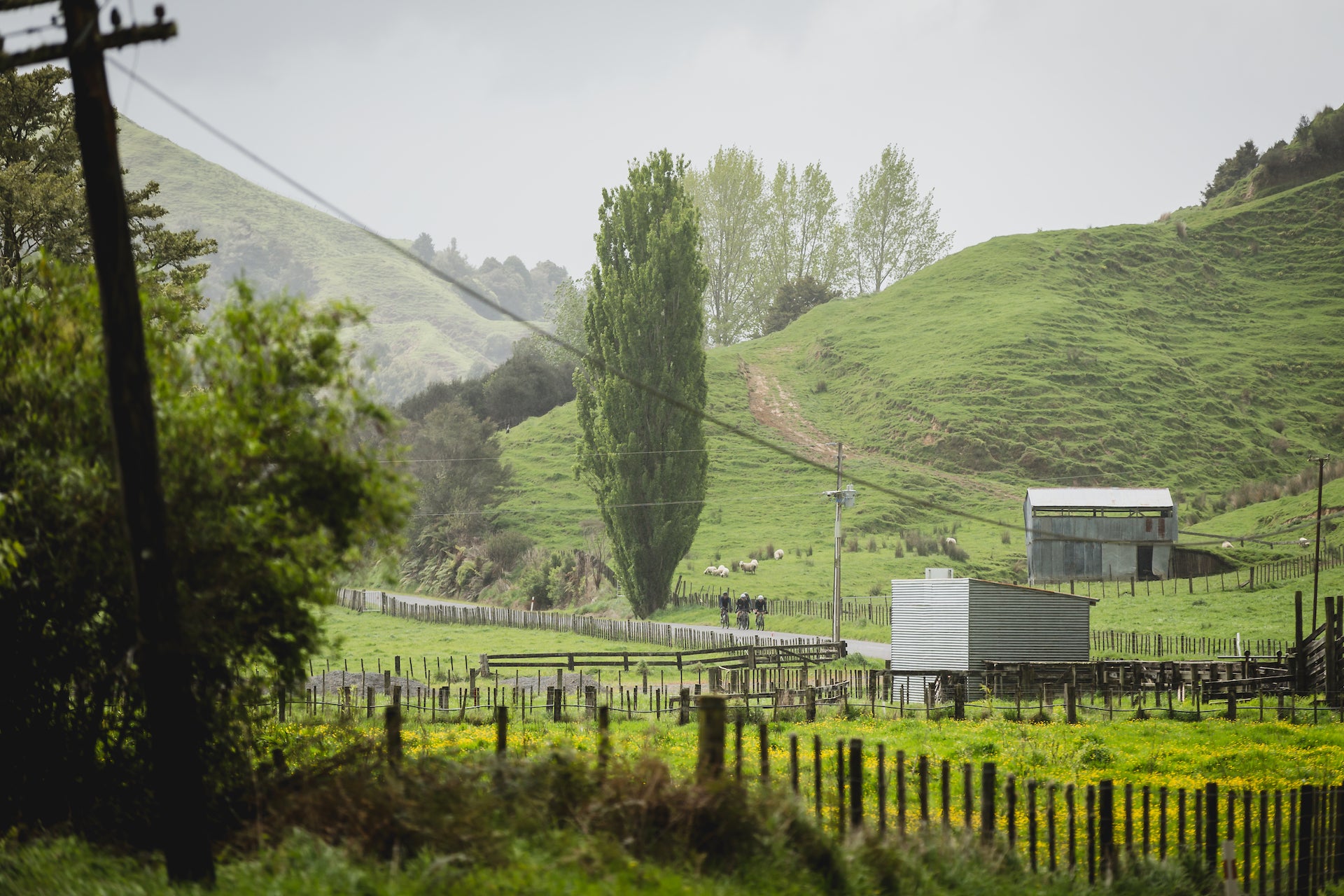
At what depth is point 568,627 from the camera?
46.8 m

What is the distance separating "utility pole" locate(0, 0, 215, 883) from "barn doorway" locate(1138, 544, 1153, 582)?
5413 cm

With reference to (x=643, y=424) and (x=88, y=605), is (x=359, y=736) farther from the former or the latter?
(x=643, y=424)

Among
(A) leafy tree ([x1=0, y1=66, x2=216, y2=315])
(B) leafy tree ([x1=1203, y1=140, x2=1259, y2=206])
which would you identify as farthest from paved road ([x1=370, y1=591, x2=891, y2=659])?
(B) leafy tree ([x1=1203, y1=140, x2=1259, y2=206])

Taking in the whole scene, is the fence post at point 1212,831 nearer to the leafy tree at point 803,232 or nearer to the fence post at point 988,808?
the fence post at point 988,808

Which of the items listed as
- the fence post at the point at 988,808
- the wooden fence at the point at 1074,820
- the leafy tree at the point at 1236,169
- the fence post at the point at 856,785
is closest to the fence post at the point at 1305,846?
the wooden fence at the point at 1074,820

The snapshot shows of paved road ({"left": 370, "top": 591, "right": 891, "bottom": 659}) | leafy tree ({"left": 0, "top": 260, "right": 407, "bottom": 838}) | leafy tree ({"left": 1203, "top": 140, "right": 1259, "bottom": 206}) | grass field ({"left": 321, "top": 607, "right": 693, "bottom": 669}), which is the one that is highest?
leafy tree ({"left": 1203, "top": 140, "right": 1259, "bottom": 206})

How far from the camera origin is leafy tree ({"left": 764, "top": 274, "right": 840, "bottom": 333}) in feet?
373

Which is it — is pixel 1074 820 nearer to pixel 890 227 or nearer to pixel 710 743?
pixel 710 743

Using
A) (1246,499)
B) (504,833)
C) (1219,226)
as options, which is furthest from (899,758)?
(1219,226)

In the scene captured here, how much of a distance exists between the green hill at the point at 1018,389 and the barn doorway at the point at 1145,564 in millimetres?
6228

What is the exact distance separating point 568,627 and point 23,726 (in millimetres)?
36895

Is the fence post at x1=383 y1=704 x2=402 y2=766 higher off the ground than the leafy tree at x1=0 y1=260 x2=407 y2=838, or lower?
lower

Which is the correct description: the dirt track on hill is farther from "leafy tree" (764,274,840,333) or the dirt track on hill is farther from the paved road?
the paved road

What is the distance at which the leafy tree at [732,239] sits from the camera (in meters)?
107
